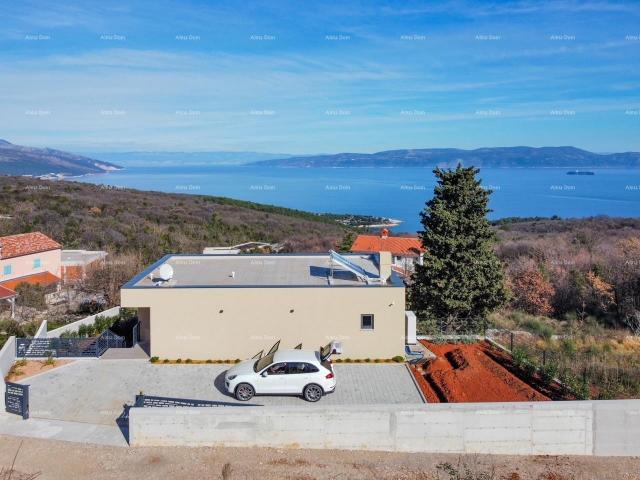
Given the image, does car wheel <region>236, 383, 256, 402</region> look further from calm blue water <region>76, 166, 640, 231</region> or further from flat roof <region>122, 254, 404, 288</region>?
calm blue water <region>76, 166, 640, 231</region>

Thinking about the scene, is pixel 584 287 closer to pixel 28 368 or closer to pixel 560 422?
pixel 560 422

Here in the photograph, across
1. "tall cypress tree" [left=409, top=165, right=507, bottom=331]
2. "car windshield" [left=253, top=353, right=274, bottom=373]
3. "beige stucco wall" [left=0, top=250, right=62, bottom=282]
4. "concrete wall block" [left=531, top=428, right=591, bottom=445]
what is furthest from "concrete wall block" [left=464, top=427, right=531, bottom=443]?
"beige stucco wall" [left=0, top=250, right=62, bottom=282]

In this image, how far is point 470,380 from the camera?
50.6 feet

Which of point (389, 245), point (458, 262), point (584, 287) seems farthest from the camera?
point (389, 245)

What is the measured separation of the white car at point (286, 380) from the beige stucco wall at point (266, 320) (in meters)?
3.14

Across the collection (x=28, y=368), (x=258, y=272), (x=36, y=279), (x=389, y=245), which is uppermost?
(x=258, y=272)

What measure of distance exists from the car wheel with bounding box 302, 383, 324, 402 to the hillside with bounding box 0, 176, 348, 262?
2520 centimetres

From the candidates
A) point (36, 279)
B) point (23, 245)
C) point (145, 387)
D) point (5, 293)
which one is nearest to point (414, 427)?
point (145, 387)

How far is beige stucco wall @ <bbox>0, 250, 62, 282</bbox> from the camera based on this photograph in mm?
31767

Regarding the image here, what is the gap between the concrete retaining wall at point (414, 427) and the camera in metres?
12.7

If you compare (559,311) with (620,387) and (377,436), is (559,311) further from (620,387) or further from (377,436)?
(377,436)

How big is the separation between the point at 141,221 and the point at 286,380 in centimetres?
4331

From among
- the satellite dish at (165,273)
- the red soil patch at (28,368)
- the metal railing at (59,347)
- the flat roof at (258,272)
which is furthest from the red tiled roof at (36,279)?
the satellite dish at (165,273)

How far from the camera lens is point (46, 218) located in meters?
48.8
